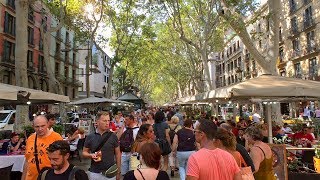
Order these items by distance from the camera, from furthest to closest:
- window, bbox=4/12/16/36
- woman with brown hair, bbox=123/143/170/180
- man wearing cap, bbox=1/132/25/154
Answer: window, bbox=4/12/16/36
man wearing cap, bbox=1/132/25/154
woman with brown hair, bbox=123/143/170/180

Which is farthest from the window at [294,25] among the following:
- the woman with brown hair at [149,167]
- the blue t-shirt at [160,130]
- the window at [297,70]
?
the woman with brown hair at [149,167]

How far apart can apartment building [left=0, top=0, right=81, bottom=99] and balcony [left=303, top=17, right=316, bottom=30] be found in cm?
2169

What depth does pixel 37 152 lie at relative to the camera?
12.8 feet

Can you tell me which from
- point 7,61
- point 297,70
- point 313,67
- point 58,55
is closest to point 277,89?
point 313,67

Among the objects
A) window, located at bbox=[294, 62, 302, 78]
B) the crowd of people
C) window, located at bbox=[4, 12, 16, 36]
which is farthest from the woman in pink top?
window, located at bbox=[294, 62, 302, 78]

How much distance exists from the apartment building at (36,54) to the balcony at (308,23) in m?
21.7

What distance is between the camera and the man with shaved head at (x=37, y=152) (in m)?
3.90

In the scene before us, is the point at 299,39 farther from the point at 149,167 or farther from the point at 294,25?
the point at 149,167

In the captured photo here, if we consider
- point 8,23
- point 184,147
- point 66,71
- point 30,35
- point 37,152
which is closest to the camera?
point 37,152

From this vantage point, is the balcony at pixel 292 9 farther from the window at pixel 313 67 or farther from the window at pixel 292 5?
the window at pixel 313 67

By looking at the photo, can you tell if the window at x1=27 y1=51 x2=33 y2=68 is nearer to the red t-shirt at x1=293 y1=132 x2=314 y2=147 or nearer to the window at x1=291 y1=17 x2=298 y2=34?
the window at x1=291 y1=17 x2=298 y2=34

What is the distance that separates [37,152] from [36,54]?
3500 cm

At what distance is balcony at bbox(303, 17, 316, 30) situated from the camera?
94.7 ft

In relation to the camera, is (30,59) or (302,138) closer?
(302,138)
